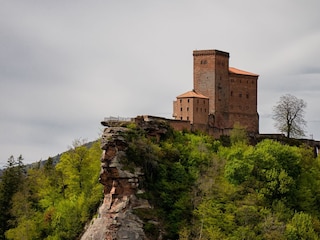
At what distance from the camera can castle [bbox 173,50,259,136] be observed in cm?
8875

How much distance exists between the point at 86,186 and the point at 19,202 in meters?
9.77

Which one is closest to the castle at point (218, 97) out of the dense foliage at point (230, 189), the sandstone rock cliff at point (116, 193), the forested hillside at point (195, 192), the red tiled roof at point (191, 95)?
the red tiled roof at point (191, 95)

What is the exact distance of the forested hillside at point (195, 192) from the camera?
68.6m

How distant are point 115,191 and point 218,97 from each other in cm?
2646

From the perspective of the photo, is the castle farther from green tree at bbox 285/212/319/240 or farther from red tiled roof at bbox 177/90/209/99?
green tree at bbox 285/212/319/240

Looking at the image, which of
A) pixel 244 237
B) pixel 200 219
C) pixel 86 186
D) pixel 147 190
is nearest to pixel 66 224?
pixel 86 186

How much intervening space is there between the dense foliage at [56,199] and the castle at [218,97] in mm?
12652

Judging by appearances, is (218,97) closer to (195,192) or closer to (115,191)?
(195,192)

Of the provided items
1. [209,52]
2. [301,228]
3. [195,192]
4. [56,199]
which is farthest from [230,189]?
[209,52]

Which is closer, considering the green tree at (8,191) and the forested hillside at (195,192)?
the forested hillside at (195,192)

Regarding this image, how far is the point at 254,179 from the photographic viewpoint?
74.3 metres

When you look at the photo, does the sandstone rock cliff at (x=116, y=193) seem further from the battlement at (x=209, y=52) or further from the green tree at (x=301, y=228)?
the battlement at (x=209, y=52)

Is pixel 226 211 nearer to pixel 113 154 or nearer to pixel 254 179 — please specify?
pixel 254 179

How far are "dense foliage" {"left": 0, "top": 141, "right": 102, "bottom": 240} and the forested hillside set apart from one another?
0.36 feet
